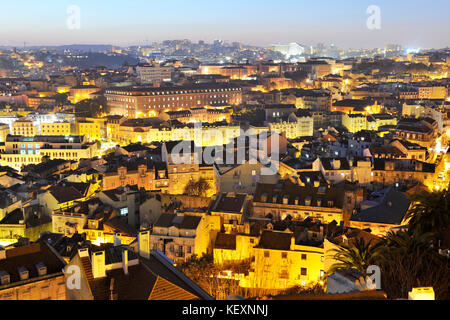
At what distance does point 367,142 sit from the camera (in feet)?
107

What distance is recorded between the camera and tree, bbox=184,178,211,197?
2664cm

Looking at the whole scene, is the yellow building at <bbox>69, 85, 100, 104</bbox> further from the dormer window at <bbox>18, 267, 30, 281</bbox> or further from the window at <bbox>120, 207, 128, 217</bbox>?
the dormer window at <bbox>18, 267, 30, 281</bbox>

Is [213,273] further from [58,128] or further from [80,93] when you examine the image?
[80,93]

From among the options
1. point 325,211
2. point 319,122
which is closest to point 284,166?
point 325,211

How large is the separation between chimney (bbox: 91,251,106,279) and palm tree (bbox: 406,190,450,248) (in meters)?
7.26

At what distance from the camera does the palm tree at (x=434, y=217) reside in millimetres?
12594

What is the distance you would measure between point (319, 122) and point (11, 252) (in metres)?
43.3

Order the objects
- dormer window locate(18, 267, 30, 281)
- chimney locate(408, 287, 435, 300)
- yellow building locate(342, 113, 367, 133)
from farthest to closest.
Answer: yellow building locate(342, 113, 367, 133) < dormer window locate(18, 267, 30, 281) < chimney locate(408, 287, 435, 300)

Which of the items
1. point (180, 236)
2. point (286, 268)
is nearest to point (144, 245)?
point (180, 236)

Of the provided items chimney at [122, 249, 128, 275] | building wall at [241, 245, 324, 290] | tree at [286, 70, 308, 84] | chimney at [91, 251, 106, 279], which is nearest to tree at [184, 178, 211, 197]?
building wall at [241, 245, 324, 290]

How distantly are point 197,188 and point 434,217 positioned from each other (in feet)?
50.9

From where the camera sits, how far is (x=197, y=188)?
26797 millimetres
